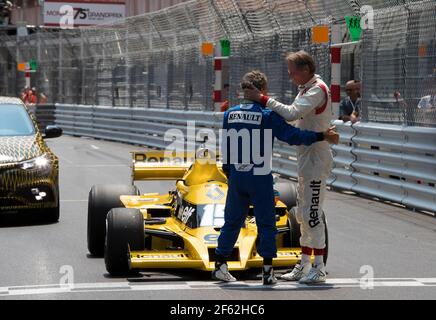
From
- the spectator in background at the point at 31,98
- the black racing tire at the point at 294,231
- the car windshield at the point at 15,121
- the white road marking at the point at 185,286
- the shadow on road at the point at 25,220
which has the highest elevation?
the car windshield at the point at 15,121

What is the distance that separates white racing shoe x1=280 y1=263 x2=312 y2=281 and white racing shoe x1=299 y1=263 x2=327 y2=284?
0.08 meters

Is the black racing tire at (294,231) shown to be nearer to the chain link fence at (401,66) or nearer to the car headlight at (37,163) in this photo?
the car headlight at (37,163)

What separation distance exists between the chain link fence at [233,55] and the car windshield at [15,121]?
500 centimetres

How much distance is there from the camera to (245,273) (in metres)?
9.45

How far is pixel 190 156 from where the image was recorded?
1208 cm

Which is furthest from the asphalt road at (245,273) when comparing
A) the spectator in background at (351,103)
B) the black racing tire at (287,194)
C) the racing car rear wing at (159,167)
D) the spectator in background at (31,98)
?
the spectator in background at (31,98)

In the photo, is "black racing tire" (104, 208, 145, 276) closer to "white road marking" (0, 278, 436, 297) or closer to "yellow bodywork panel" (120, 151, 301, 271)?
"yellow bodywork panel" (120, 151, 301, 271)

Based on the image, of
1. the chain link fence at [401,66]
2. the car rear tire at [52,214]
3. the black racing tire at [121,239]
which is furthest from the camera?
the chain link fence at [401,66]

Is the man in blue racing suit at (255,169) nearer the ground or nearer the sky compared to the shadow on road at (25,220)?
nearer the sky

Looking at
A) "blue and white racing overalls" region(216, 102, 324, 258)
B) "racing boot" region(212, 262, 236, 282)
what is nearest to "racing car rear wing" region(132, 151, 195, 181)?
"blue and white racing overalls" region(216, 102, 324, 258)

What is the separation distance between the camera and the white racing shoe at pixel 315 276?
888cm

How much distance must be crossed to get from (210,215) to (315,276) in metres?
1.08

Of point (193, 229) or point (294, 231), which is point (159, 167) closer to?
point (193, 229)
